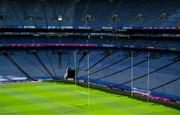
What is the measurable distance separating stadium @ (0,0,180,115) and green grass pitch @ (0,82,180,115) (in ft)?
0.40

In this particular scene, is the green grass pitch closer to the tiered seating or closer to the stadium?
the stadium

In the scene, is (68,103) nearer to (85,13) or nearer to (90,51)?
(90,51)

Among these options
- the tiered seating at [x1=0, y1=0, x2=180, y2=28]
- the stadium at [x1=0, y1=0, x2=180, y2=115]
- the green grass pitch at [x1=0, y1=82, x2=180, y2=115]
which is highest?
the tiered seating at [x1=0, y1=0, x2=180, y2=28]

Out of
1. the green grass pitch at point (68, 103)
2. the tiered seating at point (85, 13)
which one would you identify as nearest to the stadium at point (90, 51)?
the tiered seating at point (85, 13)

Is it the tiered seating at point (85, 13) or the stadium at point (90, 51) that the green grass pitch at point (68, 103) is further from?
the tiered seating at point (85, 13)

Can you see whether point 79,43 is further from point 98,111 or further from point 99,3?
point 98,111

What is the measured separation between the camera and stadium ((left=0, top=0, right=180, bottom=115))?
47.7m

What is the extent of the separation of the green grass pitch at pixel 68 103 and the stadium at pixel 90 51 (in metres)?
0.12

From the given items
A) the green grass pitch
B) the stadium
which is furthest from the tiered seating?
the green grass pitch

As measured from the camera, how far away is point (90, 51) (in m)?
65.7

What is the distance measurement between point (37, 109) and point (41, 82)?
20.5 metres

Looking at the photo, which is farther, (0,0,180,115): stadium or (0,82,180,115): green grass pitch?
(0,0,180,115): stadium

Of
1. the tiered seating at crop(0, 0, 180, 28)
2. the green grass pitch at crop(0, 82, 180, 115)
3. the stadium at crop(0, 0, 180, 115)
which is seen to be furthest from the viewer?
the tiered seating at crop(0, 0, 180, 28)

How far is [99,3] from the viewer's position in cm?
6738
